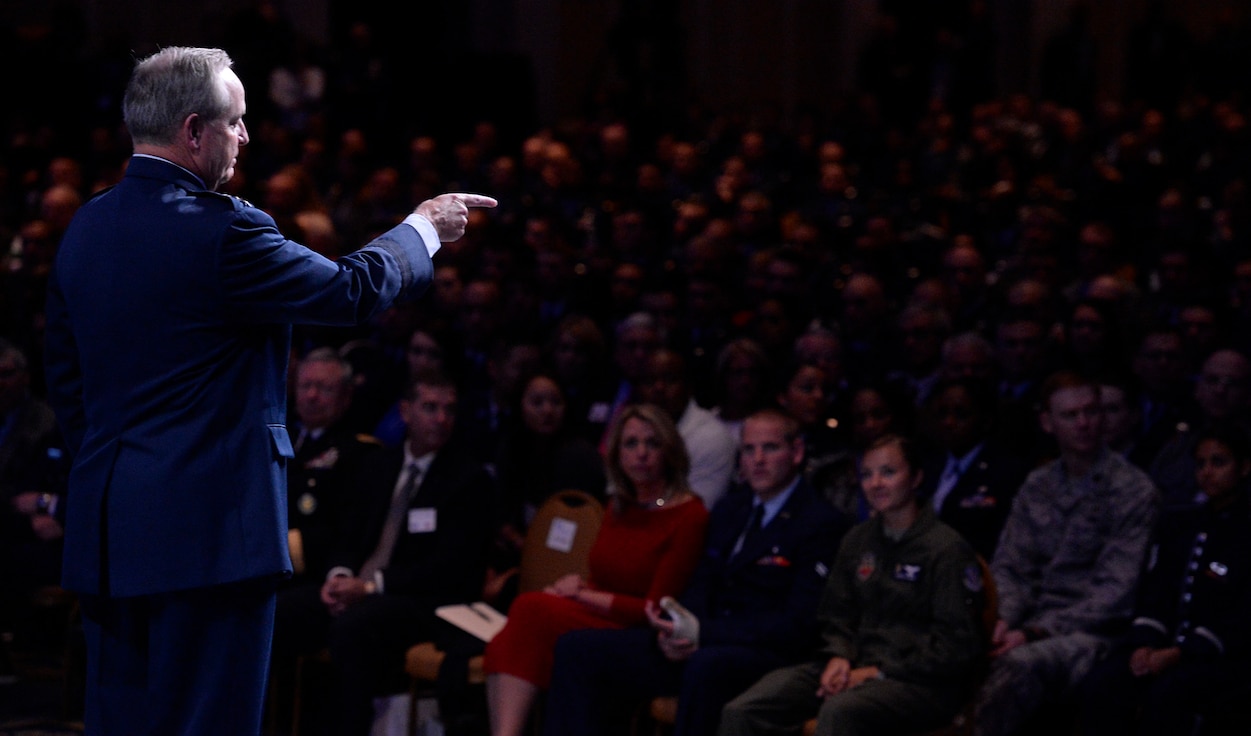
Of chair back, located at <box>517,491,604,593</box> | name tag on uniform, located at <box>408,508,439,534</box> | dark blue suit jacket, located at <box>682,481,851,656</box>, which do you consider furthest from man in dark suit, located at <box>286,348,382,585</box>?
dark blue suit jacket, located at <box>682,481,851,656</box>

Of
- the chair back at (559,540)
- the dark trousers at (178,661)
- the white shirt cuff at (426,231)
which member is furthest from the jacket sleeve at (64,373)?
the chair back at (559,540)

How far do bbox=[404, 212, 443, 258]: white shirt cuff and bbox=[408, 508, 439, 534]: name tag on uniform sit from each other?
2.81 metres

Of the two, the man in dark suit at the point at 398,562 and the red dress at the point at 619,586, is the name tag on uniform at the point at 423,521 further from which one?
the red dress at the point at 619,586

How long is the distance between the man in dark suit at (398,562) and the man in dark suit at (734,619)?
2.23 ft

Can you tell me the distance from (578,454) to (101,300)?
3423 mm

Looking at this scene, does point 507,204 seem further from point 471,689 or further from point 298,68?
point 471,689

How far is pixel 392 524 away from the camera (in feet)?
17.1

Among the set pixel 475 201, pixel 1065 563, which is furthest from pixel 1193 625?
pixel 475 201

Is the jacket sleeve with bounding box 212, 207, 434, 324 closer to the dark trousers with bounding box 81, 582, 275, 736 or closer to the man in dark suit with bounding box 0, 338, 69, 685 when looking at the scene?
the dark trousers with bounding box 81, 582, 275, 736

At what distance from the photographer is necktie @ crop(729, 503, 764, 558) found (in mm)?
4547

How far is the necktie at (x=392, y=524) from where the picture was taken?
5.17 meters

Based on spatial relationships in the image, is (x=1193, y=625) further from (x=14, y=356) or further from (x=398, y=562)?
(x=14, y=356)

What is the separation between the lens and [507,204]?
1005cm

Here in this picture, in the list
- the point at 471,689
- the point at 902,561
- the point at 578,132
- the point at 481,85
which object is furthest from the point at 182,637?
the point at 481,85
